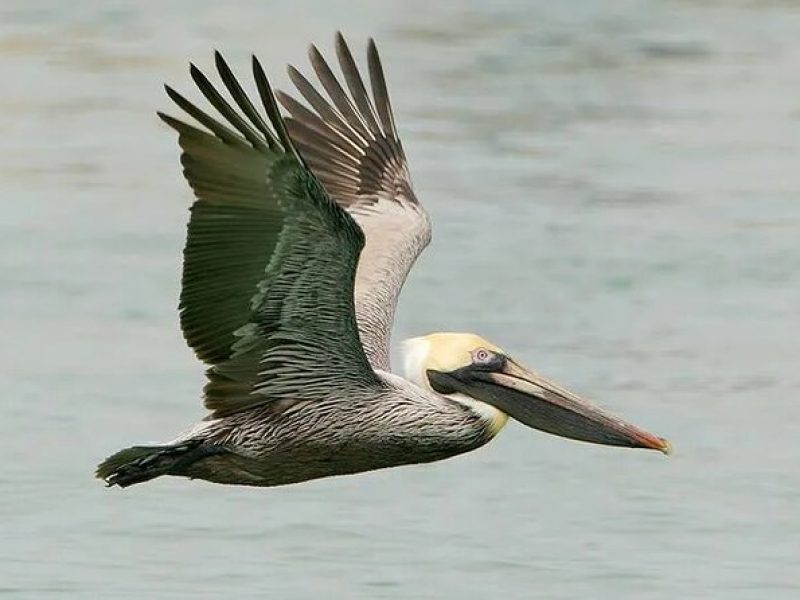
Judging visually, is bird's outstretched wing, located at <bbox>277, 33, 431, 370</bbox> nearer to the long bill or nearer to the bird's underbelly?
the long bill

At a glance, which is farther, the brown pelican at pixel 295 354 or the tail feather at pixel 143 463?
the tail feather at pixel 143 463

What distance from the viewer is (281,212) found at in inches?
269

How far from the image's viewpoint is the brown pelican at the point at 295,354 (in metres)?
6.75

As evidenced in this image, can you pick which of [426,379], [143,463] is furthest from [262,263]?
[426,379]

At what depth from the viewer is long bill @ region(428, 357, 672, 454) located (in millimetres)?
7844

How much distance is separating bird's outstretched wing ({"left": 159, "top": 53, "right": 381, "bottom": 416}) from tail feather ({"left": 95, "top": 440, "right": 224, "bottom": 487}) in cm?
24

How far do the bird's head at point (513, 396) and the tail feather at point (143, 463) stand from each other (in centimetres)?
92

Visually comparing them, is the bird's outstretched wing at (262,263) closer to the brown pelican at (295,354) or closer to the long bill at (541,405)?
the brown pelican at (295,354)

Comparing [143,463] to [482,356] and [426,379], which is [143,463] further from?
[482,356]

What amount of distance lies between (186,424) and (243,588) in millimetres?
1771

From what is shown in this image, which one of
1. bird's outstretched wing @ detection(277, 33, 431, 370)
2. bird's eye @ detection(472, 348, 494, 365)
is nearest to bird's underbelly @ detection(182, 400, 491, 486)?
bird's eye @ detection(472, 348, 494, 365)

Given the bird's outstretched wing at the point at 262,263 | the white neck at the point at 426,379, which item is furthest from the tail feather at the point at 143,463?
the white neck at the point at 426,379

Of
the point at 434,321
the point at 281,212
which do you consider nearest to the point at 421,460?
the point at 281,212

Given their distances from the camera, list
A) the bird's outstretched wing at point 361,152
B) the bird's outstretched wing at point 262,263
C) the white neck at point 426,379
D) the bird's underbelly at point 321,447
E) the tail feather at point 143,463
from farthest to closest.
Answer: the bird's outstretched wing at point 361,152 < the white neck at point 426,379 < the bird's underbelly at point 321,447 < the tail feather at point 143,463 < the bird's outstretched wing at point 262,263
